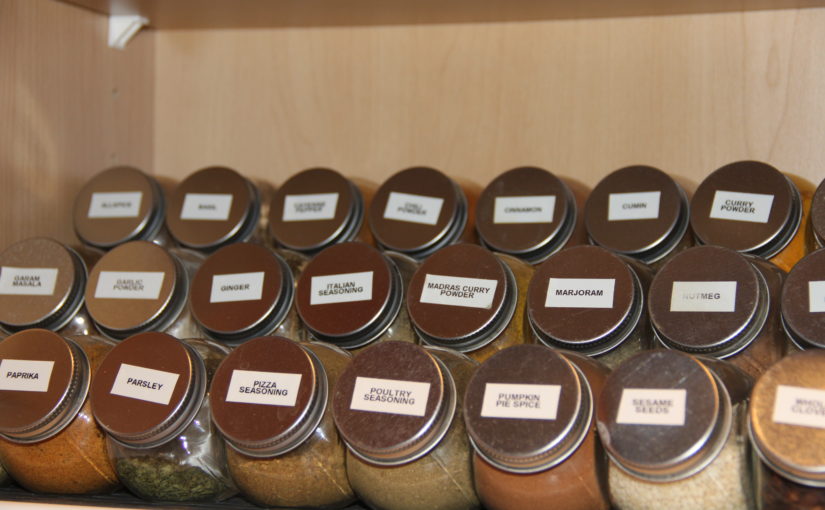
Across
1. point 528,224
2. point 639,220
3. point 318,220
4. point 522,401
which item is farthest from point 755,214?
point 318,220

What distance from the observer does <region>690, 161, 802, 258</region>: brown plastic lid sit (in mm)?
819

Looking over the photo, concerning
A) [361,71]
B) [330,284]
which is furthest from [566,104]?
[330,284]

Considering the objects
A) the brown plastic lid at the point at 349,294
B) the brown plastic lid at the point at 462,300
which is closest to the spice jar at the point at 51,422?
the brown plastic lid at the point at 349,294

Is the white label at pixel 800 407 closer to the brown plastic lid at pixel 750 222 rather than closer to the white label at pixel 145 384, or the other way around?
the brown plastic lid at pixel 750 222

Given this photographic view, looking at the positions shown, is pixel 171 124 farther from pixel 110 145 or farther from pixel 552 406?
pixel 552 406

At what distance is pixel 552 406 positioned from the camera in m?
0.64

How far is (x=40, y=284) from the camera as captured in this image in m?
0.97

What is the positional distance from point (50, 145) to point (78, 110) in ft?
0.25

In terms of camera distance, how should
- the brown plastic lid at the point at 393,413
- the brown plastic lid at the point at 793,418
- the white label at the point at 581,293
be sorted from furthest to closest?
1. the white label at the point at 581,293
2. the brown plastic lid at the point at 393,413
3. the brown plastic lid at the point at 793,418

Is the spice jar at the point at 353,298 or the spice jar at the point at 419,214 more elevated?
the spice jar at the point at 419,214

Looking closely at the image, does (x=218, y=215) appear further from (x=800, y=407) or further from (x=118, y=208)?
(x=800, y=407)

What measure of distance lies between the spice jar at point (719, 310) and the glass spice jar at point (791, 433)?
4.3 inches

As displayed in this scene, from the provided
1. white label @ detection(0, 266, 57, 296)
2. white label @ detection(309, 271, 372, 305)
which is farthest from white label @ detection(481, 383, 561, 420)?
white label @ detection(0, 266, 57, 296)

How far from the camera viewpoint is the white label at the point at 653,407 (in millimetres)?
604
